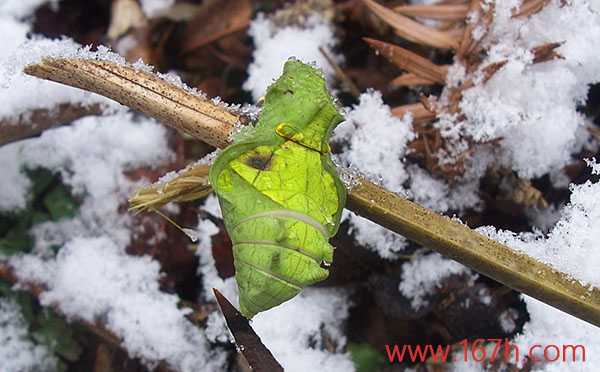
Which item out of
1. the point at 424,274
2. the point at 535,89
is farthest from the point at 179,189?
the point at 535,89

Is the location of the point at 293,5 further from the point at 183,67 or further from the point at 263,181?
the point at 263,181

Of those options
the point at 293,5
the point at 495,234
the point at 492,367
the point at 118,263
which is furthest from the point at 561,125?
the point at 118,263

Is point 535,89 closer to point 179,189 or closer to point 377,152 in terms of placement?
point 377,152

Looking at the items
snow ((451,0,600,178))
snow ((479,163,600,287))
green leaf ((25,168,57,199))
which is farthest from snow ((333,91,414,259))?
green leaf ((25,168,57,199))

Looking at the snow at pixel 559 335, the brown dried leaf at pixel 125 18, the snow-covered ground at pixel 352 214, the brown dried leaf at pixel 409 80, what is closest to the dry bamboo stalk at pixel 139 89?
the snow-covered ground at pixel 352 214

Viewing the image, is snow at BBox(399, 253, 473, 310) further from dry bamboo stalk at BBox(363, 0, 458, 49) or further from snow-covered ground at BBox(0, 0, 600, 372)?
dry bamboo stalk at BBox(363, 0, 458, 49)
